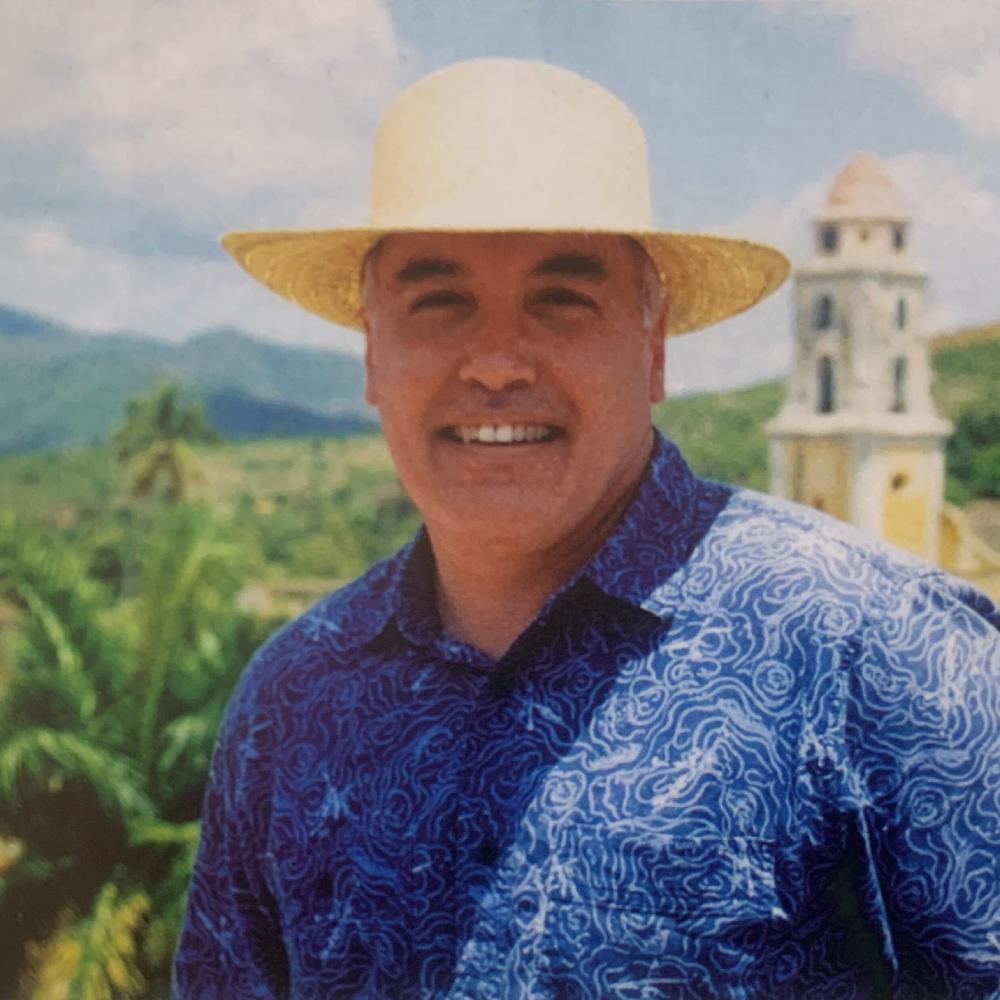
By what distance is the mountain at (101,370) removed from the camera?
16.7 feet

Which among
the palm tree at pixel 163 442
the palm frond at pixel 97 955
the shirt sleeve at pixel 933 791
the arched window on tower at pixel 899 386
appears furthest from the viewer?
the palm tree at pixel 163 442

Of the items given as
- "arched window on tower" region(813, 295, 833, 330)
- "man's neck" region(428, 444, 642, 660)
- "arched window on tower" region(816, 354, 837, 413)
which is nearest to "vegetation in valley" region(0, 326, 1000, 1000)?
"man's neck" region(428, 444, 642, 660)

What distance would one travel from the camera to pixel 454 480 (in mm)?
1265

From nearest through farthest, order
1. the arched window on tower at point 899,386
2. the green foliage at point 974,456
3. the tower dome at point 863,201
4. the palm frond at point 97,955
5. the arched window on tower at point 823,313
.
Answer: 1. the palm frond at point 97,955
2. the tower dome at point 863,201
3. the arched window on tower at point 823,313
4. the arched window on tower at point 899,386
5. the green foliage at point 974,456

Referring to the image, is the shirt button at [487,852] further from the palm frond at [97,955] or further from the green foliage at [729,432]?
the green foliage at [729,432]

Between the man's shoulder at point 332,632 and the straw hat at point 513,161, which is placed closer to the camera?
the straw hat at point 513,161

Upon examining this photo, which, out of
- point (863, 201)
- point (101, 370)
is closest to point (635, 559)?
point (863, 201)

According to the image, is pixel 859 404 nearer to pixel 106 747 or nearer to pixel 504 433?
pixel 106 747

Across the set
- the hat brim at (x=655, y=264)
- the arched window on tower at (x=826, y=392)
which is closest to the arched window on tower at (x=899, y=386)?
the arched window on tower at (x=826, y=392)

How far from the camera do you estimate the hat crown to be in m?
1.24

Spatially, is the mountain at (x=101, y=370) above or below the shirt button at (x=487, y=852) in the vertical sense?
above

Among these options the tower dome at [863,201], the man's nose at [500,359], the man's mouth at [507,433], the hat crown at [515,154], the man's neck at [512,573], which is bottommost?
the man's neck at [512,573]

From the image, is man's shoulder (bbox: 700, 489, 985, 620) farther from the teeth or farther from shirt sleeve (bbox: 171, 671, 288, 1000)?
shirt sleeve (bbox: 171, 671, 288, 1000)

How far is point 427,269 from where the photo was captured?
1275mm
